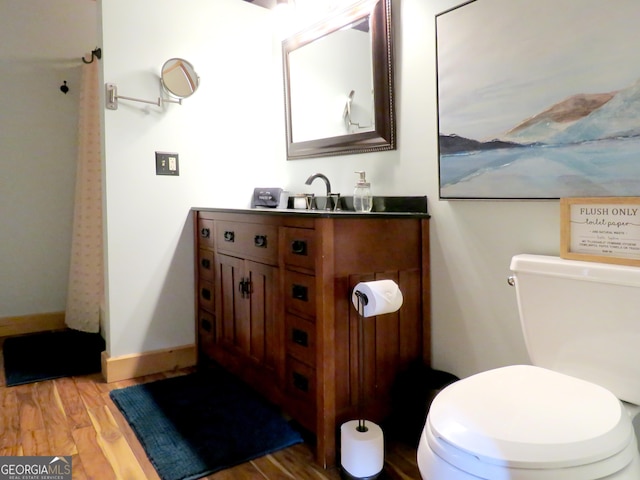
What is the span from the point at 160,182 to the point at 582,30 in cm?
193

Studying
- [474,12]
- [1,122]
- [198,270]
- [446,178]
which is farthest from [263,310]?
[1,122]

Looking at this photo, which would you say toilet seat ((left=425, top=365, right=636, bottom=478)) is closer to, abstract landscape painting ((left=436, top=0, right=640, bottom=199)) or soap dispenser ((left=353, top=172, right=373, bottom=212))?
abstract landscape painting ((left=436, top=0, right=640, bottom=199))

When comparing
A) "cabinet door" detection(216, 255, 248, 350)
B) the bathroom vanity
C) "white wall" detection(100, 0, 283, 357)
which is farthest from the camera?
"white wall" detection(100, 0, 283, 357)

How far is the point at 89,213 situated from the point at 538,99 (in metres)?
2.50

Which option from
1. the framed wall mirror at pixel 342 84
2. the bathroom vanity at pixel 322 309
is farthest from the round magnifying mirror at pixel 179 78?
the bathroom vanity at pixel 322 309

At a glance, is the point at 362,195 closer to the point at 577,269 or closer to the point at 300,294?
the point at 300,294

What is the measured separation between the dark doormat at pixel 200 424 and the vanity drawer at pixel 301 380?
197mm

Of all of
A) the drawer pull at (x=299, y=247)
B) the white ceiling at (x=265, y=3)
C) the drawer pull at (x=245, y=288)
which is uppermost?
the white ceiling at (x=265, y=3)

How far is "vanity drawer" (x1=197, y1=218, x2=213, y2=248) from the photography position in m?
2.32

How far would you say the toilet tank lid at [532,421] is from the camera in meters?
0.88

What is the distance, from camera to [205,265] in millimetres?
2402

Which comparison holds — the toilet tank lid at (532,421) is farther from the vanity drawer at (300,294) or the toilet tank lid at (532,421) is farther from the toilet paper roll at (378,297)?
the vanity drawer at (300,294)

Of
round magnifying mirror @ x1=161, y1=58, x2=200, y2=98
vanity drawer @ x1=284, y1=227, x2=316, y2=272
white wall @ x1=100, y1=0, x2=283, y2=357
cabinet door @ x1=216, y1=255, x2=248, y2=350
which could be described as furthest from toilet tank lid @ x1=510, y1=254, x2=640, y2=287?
round magnifying mirror @ x1=161, y1=58, x2=200, y2=98

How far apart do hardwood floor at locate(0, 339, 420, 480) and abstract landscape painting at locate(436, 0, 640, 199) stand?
106 cm
